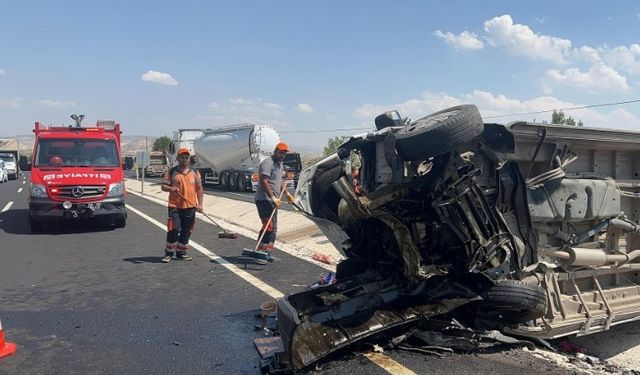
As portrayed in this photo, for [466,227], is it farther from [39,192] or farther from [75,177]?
[39,192]

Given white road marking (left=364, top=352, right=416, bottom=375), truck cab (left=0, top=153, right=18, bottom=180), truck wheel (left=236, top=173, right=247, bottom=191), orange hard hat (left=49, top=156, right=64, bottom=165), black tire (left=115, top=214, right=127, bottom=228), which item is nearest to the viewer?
white road marking (left=364, top=352, right=416, bottom=375)

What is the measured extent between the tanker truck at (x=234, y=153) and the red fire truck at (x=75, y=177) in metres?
12.0

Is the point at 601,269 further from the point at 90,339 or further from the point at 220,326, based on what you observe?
the point at 90,339

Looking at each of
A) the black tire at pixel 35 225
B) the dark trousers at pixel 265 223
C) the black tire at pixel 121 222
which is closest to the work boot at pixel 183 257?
the dark trousers at pixel 265 223

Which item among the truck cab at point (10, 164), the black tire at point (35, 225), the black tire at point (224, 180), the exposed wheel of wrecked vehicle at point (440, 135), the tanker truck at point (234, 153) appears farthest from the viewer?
the truck cab at point (10, 164)

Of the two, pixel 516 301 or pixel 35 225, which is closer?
pixel 516 301

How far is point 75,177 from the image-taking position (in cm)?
1135

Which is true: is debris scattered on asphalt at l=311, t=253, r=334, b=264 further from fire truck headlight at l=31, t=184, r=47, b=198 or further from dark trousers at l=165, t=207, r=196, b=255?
fire truck headlight at l=31, t=184, r=47, b=198

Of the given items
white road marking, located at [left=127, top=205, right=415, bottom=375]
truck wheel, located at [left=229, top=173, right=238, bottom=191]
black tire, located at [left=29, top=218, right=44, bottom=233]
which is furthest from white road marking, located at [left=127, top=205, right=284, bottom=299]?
truck wheel, located at [left=229, top=173, right=238, bottom=191]

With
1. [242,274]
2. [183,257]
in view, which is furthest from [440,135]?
[183,257]

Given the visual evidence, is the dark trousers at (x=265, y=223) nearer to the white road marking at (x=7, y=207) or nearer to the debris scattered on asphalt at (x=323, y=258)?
the debris scattered on asphalt at (x=323, y=258)

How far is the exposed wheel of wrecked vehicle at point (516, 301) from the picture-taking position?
4.26 m

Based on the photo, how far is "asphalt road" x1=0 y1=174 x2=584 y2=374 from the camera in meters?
4.19

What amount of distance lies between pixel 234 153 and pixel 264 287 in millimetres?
21163
